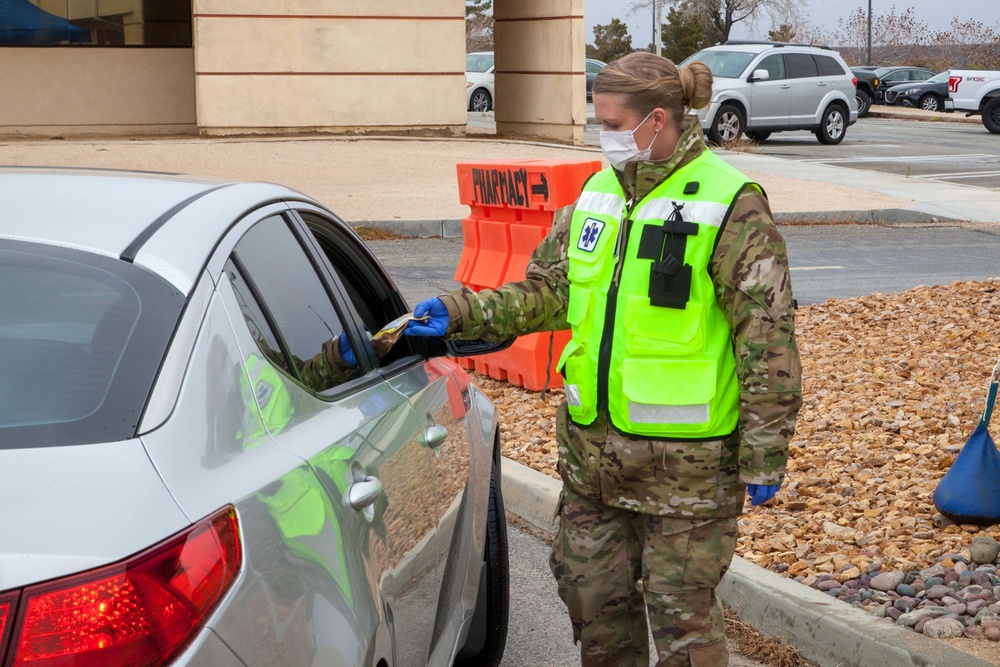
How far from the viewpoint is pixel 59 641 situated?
1593mm

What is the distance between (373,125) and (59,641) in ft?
67.0

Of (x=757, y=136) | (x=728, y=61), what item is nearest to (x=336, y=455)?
(x=728, y=61)

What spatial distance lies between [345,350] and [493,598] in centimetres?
121

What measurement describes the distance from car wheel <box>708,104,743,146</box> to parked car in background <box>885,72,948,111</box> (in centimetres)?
2246

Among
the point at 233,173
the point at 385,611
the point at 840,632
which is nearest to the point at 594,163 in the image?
the point at 840,632

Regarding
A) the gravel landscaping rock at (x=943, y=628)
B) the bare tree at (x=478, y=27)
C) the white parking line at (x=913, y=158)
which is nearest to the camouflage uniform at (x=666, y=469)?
the gravel landscaping rock at (x=943, y=628)

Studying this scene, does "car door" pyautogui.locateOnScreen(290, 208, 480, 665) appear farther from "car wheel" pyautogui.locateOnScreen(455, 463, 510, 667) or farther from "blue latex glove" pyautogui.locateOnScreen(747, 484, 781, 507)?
"blue latex glove" pyautogui.locateOnScreen(747, 484, 781, 507)

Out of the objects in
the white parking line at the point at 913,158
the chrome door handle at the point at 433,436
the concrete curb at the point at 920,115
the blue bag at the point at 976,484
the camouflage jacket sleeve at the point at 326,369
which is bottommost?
the blue bag at the point at 976,484

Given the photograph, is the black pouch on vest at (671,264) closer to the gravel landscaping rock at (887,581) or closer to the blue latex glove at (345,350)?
the blue latex glove at (345,350)

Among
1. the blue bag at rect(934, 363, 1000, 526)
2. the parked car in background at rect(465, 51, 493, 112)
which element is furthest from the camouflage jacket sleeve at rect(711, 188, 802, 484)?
the parked car in background at rect(465, 51, 493, 112)

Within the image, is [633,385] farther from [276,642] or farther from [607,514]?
[276,642]

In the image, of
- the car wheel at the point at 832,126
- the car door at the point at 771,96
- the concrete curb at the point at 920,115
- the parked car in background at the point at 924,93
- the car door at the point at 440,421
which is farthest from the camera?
the parked car in background at the point at 924,93

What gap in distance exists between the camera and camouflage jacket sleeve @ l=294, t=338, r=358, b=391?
2.58m

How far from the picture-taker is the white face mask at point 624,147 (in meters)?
3.06
